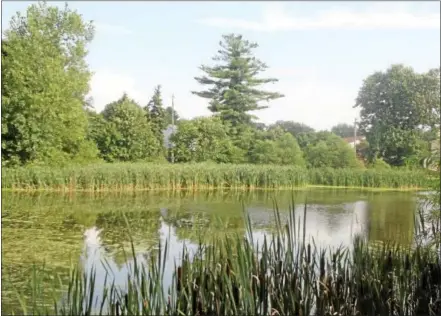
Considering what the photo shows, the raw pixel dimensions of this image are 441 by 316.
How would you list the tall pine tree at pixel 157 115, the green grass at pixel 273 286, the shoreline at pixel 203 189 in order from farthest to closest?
1. the tall pine tree at pixel 157 115
2. the shoreline at pixel 203 189
3. the green grass at pixel 273 286

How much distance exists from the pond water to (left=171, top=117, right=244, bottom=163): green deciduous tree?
590mm

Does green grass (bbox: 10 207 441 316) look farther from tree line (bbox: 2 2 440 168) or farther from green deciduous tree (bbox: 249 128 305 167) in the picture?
green deciduous tree (bbox: 249 128 305 167)

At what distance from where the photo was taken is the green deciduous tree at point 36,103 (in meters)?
7.52

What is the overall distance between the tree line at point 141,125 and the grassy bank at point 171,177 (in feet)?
0.62

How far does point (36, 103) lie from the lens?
24.7 feet

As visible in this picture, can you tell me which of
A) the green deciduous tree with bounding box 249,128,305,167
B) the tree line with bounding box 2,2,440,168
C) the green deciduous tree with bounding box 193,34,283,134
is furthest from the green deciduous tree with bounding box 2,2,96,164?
the green deciduous tree with bounding box 249,128,305,167

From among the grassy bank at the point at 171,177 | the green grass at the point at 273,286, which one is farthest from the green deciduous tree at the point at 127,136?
the green grass at the point at 273,286

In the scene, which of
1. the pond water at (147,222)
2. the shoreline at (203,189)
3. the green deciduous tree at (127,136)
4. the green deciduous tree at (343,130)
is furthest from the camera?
the green deciduous tree at (343,130)

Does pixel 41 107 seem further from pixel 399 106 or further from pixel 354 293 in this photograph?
pixel 354 293

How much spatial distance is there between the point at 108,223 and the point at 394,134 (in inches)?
165

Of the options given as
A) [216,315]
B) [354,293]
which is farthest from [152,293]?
[354,293]

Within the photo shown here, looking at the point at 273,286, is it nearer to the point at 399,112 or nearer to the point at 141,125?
the point at 141,125

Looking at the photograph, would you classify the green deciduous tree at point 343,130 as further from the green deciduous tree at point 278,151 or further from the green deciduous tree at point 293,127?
the green deciduous tree at point 278,151

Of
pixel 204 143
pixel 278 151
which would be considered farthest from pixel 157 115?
pixel 278 151
